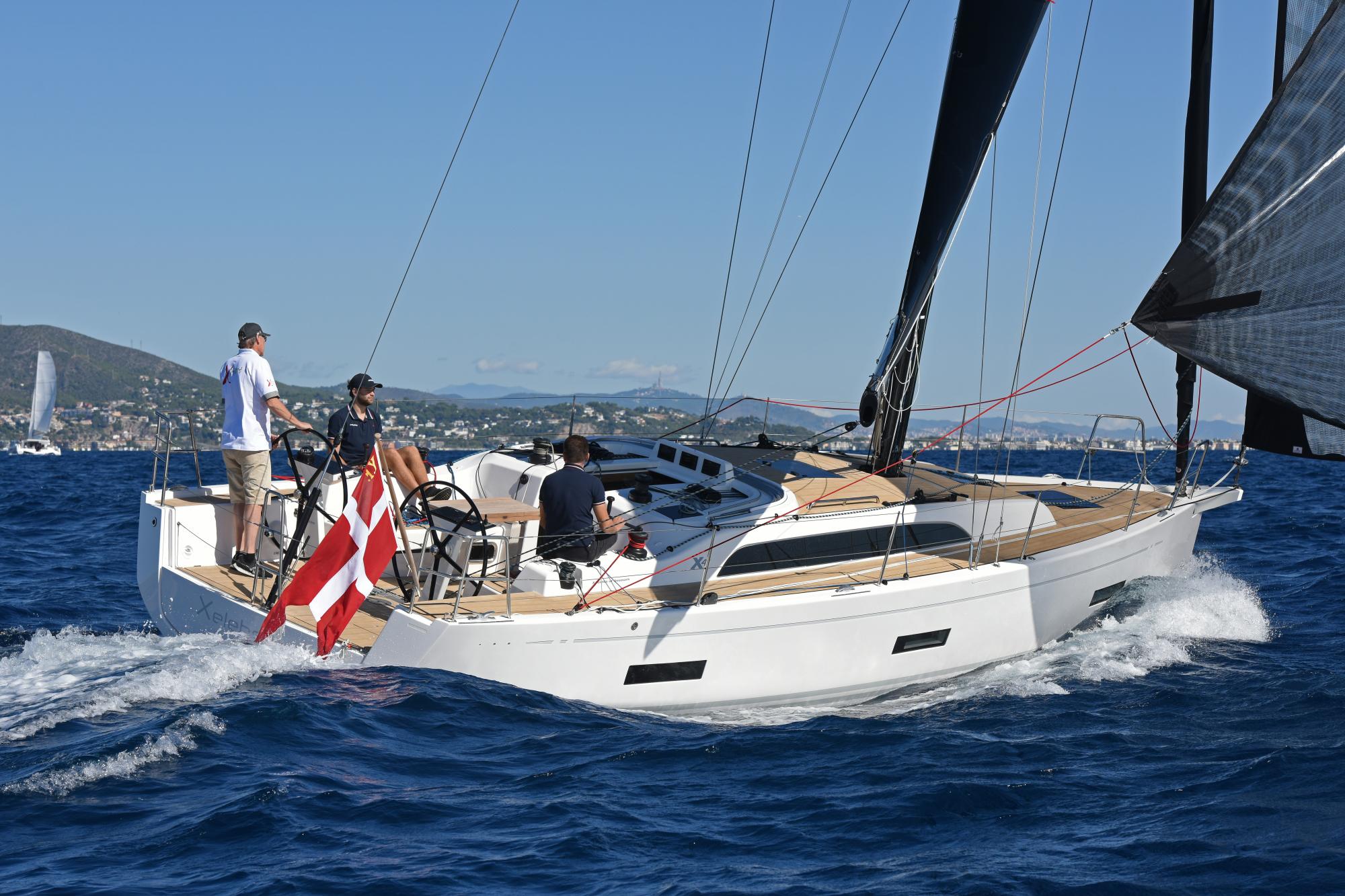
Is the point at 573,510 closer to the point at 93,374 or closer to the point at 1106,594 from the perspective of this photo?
the point at 1106,594

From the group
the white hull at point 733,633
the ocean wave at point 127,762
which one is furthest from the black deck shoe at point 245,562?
the ocean wave at point 127,762

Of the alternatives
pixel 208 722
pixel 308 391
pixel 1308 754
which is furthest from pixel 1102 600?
pixel 308 391

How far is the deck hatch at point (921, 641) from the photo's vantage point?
26.9 feet

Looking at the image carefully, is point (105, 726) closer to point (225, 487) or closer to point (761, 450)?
point (225, 487)

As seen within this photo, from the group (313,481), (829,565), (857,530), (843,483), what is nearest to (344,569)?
(313,481)

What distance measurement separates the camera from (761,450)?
11992 mm

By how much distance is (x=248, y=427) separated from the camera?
8492mm

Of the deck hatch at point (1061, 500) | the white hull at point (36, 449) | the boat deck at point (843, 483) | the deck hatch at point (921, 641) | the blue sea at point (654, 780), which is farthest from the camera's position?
the white hull at point (36, 449)

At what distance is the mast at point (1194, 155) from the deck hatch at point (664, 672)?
5.38 m

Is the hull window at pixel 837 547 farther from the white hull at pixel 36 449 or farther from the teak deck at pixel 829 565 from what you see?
the white hull at pixel 36 449

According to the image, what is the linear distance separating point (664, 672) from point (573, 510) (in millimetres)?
1320

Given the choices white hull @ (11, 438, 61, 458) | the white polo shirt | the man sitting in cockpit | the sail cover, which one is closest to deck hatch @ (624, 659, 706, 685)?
the man sitting in cockpit

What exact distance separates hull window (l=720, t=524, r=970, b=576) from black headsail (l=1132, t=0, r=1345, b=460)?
8.29 ft

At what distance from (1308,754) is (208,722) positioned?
6.22 meters
